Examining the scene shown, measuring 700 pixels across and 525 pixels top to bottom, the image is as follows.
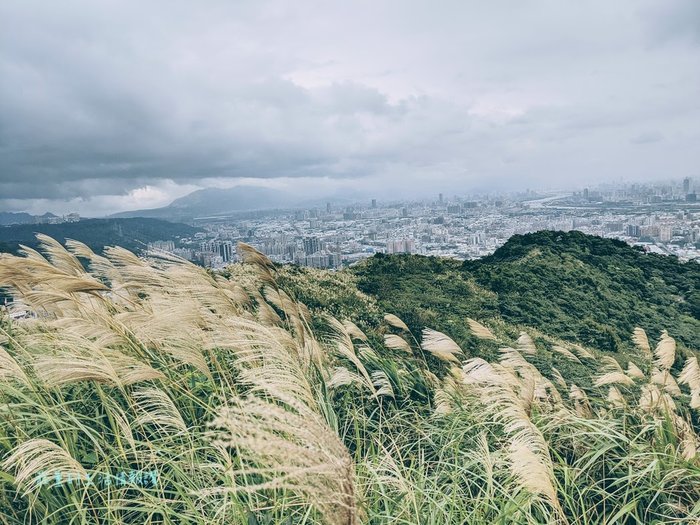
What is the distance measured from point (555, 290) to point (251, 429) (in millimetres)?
17496

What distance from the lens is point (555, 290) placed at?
1677 cm

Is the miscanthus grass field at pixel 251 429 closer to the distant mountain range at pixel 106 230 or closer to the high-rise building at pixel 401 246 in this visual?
the distant mountain range at pixel 106 230

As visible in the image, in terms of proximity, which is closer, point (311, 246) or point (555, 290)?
point (555, 290)

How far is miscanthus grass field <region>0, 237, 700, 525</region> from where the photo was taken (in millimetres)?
1993

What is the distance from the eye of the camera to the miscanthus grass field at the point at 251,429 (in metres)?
1.99

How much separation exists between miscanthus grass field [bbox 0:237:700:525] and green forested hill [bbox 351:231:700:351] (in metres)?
7.52

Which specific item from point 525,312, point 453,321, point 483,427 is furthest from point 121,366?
point 525,312

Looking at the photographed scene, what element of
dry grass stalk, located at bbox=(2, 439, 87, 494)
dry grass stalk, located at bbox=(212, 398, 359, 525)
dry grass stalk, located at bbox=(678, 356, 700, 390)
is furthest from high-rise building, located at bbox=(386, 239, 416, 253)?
dry grass stalk, located at bbox=(212, 398, 359, 525)

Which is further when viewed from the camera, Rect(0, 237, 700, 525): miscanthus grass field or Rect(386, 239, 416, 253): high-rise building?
Rect(386, 239, 416, 253): high-rise building

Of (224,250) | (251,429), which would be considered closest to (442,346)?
(251,429)

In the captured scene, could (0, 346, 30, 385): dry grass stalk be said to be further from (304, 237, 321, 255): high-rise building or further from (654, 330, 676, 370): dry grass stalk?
(304, 237, 321, 255): high-rise building

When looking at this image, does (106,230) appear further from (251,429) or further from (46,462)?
(251,429)

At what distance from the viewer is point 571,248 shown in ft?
71.5

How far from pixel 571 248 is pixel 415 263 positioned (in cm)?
830
